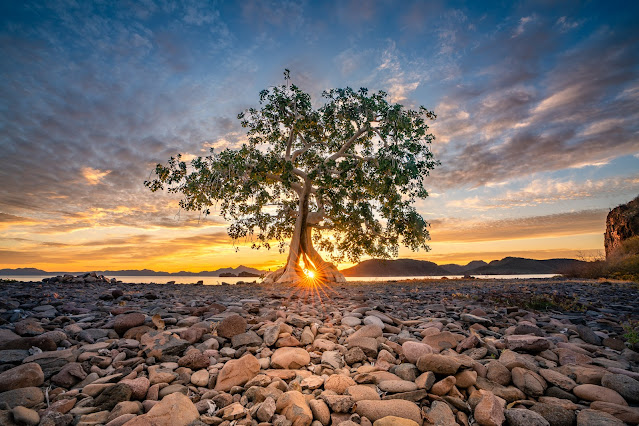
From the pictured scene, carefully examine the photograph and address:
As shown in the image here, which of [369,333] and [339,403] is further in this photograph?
[369,333]

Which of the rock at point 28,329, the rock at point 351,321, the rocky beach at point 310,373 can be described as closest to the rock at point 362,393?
the rocky beach at point 310,373

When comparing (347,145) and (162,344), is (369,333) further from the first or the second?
(347,145)

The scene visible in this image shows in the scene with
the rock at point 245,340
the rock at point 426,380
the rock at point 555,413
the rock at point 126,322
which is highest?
the rock at point 126,322

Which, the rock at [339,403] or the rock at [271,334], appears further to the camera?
the rock at [271,334]

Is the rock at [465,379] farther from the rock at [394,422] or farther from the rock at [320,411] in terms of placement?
the rock at [320,411]

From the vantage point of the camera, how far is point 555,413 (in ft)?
9.86

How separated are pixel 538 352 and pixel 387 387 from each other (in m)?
A: 2.37

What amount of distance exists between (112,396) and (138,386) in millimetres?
240

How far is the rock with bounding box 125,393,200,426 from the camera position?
2842 mm

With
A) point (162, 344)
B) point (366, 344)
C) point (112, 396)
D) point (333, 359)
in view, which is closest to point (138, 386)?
point (112, 396)

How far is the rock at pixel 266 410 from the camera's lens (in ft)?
9.81

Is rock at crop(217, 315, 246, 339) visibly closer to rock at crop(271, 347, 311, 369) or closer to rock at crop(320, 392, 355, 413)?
rock at crop(271, 347, 311, 369)

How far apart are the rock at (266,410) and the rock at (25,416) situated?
201 cm

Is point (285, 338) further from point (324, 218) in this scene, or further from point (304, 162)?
point (304, 162)
